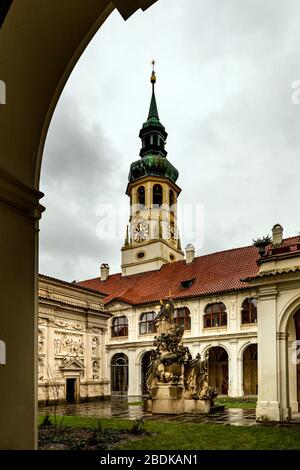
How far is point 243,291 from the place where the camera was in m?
31.5

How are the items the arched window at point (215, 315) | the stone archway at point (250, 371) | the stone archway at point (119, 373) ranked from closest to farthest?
the stone archway at point (250, 371) → the arched window at point (215, 315) → the stone archway at point (119, 373)

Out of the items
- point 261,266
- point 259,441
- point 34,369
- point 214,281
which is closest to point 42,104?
point 34,369

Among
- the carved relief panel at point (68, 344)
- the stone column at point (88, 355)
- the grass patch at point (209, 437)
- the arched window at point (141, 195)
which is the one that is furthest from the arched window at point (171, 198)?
the grass patch at point (209, 437)

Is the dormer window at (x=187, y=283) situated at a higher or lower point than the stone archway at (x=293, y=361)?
higher

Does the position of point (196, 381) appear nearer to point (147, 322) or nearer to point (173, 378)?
point (173, 378)

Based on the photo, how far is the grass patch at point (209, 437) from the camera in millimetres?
10219

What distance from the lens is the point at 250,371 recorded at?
102ft

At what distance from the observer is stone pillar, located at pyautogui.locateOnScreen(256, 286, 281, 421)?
1474cm

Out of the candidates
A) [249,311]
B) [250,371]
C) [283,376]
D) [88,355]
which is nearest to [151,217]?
[249,311]

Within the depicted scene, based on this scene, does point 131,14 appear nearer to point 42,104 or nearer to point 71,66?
point 71,66

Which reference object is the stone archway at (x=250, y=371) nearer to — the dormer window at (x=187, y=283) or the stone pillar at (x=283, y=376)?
the dormer window at (x=187, y=283)

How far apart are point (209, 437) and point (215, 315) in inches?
842

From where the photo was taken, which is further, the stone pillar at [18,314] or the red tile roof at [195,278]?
the red tile roof at [195,278]

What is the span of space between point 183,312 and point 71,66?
3145cm
